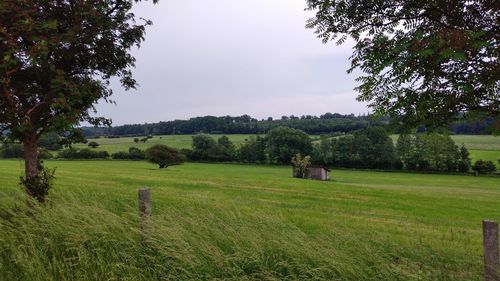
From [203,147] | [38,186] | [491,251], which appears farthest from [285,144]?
[491,251]

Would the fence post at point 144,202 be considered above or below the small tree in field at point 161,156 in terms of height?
above

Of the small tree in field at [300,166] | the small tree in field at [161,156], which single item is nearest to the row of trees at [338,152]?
the small tree in field at [161,156]

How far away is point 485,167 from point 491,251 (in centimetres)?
8464

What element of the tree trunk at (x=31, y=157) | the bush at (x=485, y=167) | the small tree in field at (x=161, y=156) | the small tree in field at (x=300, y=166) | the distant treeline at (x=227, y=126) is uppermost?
the distant treeline at (x=227, y=126)

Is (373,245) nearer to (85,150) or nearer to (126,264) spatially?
(126,264)

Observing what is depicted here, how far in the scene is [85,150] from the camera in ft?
283

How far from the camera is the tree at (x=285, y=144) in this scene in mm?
95750

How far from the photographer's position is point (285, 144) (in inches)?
3829

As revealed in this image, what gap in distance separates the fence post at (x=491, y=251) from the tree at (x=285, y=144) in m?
90.4

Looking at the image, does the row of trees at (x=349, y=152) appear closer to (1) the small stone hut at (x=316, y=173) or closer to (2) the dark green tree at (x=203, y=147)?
(2) the dark green tree at (x=203, y=147)

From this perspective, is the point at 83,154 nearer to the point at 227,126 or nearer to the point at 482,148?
the point at 227,126

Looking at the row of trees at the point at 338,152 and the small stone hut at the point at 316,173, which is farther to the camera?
the row of trees at the point at 338,152

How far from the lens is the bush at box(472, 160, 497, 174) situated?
78750mm

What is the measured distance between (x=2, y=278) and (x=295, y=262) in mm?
3927
